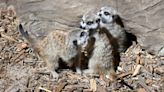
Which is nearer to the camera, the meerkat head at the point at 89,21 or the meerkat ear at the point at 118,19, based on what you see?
the meerkat head at the point at 89,21

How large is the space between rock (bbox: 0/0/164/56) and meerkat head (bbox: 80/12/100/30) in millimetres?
98

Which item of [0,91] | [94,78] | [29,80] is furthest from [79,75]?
[0,91]

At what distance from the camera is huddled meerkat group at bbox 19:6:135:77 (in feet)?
11.6

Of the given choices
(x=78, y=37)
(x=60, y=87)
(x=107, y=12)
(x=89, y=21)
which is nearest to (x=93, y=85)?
(x=60, y=87)

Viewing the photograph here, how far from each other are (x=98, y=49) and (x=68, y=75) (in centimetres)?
37

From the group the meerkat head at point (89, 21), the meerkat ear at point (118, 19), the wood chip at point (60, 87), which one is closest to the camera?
the wood chip at point (60, 87)

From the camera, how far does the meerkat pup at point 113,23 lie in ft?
11.9

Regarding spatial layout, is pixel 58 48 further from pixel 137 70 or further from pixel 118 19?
pixel 137 70

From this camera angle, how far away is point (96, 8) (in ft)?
12.0

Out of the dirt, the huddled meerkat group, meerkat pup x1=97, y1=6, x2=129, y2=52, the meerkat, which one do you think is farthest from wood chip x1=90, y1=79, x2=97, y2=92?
meerkat pup x1=97, y1=6, x2=129, y2=52

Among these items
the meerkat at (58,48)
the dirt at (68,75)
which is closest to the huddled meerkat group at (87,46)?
the meerkat at (58,48)

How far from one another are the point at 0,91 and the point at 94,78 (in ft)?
2.72

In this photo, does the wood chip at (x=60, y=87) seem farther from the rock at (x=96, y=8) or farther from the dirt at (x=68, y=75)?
the rock at (x=96, y=8)

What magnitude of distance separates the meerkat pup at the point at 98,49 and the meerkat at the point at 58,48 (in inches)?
5.5
